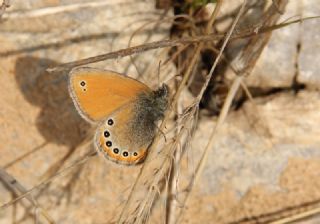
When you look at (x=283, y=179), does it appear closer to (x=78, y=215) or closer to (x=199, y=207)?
(x=199, y=207)

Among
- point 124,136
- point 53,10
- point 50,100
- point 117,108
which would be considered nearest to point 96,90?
point 117,108

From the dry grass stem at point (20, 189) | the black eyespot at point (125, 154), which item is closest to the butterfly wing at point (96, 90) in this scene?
the black eyespot at point (125, 154)

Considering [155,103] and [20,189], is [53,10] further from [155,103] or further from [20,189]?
[20,189]

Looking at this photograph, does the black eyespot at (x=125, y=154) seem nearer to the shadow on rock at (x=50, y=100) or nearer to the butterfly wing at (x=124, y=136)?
the butterfly wing at (x=124, y=136)

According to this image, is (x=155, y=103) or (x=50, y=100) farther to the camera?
(x=50, y=100)

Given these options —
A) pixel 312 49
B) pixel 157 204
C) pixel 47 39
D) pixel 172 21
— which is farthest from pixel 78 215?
pixel 312 49

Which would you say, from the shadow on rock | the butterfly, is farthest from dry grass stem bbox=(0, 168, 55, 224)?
the butterfly

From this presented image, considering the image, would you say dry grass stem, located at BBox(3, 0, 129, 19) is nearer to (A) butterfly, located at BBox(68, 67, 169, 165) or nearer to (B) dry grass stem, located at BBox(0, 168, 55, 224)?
(A) butterfly, located at BBox(68, 67, 169, 165)
